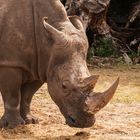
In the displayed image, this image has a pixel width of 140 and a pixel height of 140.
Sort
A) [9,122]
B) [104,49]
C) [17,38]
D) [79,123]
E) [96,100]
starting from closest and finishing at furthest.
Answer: [96,100]
[79,123]
[17,38]
[9,122]
[104,49]

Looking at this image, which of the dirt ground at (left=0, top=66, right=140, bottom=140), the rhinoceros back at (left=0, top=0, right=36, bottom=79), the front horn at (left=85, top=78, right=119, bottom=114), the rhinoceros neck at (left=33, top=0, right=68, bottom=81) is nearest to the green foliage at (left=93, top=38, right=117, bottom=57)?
the dirt ground at (left=0, top=66, right=140, bottom=140)

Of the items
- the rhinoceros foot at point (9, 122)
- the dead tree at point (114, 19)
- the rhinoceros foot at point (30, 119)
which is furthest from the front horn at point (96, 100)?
the dead tree at point (114, 19)

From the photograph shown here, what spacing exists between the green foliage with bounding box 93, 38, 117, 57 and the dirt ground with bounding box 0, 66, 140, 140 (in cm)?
432

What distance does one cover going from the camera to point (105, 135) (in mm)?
6242

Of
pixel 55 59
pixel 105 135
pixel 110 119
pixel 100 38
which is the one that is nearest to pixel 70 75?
pixel 55 59

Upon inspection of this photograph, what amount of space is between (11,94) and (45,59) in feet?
1.97

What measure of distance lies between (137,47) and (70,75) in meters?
9.40

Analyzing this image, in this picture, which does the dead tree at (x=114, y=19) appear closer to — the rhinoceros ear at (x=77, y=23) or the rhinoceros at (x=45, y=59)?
the rhinoceros ear at (x=77, y=23)

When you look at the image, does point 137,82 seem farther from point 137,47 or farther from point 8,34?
point 8,34

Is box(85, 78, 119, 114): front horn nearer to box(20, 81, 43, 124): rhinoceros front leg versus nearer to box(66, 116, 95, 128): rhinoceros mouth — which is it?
box(66, 116, 95, 128): rhinoceros mouth

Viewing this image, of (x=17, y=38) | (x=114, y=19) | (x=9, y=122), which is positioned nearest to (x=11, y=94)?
(x=9, y=122)

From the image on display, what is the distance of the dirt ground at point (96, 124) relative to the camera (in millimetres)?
6160

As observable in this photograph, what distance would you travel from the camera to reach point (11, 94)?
20.9 ft

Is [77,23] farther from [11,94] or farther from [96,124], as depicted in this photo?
[96,124]
